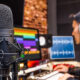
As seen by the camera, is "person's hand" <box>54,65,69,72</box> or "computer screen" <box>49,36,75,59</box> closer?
"person's hand" <box>54,65,69,72</box>

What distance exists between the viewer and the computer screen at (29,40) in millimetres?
1737

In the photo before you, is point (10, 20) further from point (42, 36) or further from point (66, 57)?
point (66, 57)

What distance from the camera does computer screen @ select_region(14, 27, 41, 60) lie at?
1.74 metres

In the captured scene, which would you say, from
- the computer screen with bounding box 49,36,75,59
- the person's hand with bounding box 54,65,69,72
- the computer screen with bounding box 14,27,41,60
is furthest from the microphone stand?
the computer screen with bounding box 49,36,75,59

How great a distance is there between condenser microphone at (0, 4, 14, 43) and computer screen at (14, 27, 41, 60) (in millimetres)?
993

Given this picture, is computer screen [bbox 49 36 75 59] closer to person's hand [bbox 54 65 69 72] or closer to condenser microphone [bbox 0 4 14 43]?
person's hand [bbox 54 65 69 72]

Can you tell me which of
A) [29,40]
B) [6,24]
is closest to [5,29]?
[6,24]

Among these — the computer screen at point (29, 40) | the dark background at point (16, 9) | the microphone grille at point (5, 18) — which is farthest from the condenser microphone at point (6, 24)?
the dark background at point (16, 9)

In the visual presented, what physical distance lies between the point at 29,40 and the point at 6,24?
46.0 inches

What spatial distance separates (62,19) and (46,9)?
1.27 ft

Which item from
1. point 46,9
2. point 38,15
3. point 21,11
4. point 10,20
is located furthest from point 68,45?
point 10,20

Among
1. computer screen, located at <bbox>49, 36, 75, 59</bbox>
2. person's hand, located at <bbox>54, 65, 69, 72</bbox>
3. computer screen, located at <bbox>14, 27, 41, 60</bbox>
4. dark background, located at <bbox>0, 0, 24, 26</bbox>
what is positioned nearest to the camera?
computer screen, located at <bbox>14, 27, 41, 60</bbox>

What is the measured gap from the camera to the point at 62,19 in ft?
12.5

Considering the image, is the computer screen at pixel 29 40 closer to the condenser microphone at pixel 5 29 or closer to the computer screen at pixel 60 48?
the computer screen at pixel 60 48
